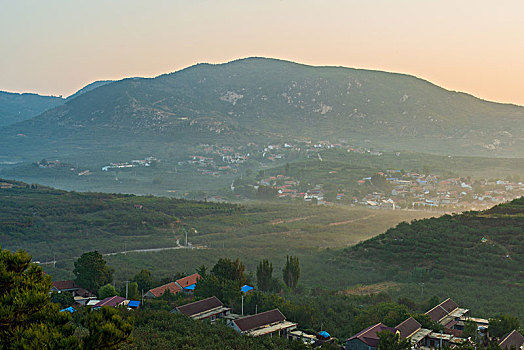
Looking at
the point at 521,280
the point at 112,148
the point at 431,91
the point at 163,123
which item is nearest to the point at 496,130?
the point at 431,91

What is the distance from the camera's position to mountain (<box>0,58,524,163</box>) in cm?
13175

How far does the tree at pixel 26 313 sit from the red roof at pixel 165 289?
16449 mm

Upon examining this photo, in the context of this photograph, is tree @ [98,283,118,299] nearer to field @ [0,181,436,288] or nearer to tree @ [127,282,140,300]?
tree @ [127,282,140,300]

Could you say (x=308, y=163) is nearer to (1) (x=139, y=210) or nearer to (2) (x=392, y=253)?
(1) (x=139, y=210)

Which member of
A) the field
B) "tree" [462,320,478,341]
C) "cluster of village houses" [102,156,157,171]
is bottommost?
the field

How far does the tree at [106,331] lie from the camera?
1028cm

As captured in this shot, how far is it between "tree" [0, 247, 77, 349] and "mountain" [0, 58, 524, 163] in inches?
4439

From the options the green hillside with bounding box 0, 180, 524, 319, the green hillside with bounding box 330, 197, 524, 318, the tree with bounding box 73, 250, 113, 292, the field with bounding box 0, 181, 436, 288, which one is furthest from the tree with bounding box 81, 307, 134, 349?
the field with bounding box 0, 181, 436, 288

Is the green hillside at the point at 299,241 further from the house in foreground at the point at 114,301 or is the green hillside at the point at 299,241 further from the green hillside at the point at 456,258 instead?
the house in foreground at the point at 114,301

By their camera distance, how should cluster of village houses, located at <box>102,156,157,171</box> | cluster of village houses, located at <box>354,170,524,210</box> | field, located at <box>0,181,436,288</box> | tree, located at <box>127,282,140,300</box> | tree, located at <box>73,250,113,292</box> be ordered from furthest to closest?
cluster of village houses, located at <box>102,156,157,171</box>
cluster of village houses, located at <box>354,170,524,210</box>
field, located at <box>0,181,436,288</box>
tree, located at <box>73,250,113,292</box>
tree, located at <box>127,282,140,300</box>

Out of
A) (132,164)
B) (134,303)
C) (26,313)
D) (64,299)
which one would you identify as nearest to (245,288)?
(134,303)

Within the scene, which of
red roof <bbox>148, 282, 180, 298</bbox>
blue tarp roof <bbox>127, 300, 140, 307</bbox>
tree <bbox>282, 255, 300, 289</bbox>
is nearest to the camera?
blue tarp roof <bbox>127, 300, 140, 307</bbox>

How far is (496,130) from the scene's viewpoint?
14025cm

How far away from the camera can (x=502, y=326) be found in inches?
818
